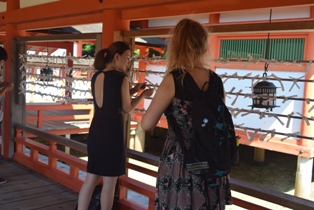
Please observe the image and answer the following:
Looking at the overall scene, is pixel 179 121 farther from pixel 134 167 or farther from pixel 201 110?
pixel 134 167

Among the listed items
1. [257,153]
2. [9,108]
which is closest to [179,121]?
[9,108]

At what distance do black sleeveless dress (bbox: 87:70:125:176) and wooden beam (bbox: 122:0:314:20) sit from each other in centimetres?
61

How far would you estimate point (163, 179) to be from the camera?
1674mm

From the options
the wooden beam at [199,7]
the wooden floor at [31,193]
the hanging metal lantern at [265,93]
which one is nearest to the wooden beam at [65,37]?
the wooden beam at [199,7]

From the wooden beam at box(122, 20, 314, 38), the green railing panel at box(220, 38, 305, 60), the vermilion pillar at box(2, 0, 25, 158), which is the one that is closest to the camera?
the wooden beam at box(122, 20, 314, 38)

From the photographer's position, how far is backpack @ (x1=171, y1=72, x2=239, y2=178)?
1526 millimetres

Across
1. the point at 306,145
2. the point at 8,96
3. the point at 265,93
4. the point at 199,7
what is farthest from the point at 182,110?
the point at 306,145

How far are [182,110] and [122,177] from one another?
1508 millimetres

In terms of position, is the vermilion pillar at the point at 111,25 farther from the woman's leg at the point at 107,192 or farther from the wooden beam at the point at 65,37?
the woman's leg at the point at 107,192

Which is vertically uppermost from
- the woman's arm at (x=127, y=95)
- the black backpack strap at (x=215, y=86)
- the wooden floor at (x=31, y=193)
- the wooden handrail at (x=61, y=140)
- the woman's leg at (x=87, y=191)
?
the black backpack strap at (x=215, y=86)

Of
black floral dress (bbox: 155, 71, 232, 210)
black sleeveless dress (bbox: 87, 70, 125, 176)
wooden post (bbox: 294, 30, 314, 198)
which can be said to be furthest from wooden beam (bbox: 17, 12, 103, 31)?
wooden post (bbox: 294, 30, 314, 198)

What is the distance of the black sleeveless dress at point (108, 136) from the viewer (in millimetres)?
2381

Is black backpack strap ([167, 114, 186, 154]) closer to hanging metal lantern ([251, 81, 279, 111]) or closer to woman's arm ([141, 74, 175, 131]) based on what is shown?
woman's arm ([141, 74, 175, 131])

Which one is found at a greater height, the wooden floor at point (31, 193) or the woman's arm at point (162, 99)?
the woman's arm at point (162, 99)
